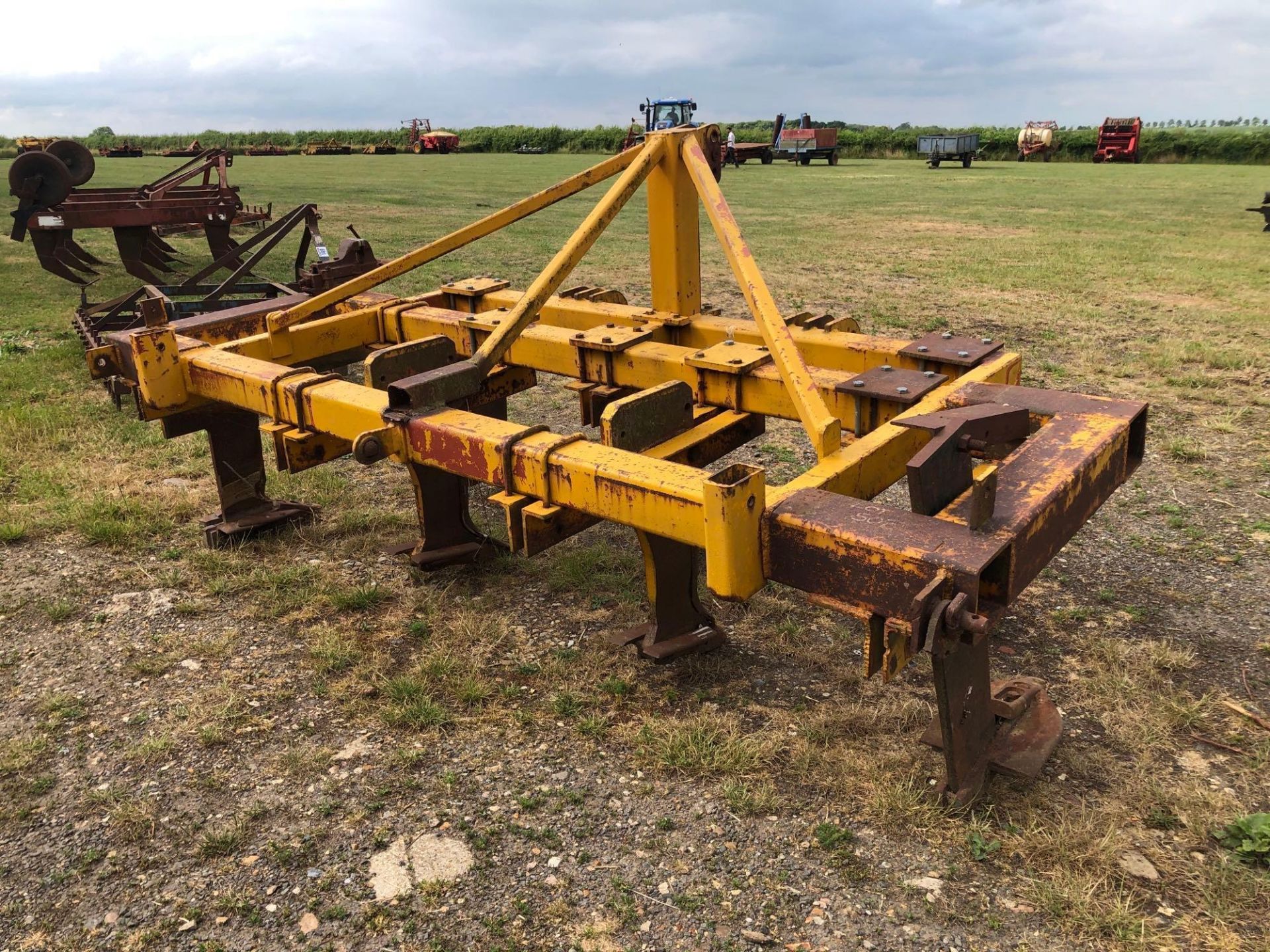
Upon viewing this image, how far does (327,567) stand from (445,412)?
57.9 inches

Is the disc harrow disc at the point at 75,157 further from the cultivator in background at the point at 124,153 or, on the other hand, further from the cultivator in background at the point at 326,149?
the cultivator in background at the point at 326,149

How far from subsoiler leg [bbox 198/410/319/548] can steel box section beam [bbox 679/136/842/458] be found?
2.33 meters

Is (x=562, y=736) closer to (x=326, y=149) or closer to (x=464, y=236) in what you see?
(x=464, y=236)

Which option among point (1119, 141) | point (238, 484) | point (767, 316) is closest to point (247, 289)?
point (238, 484)

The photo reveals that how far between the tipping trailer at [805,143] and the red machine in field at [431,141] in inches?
806

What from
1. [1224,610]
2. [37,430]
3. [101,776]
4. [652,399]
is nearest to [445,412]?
[652,399]

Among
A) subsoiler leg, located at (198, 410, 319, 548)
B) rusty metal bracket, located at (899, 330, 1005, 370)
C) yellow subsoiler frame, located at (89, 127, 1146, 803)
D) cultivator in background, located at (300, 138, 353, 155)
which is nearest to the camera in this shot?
yellow subsoiler frame, located at (89, 127, 1146, 803)

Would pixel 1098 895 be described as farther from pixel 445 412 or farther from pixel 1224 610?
pixel 445 412

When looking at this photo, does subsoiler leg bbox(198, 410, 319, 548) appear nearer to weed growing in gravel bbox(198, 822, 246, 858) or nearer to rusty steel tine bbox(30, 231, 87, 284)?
weed growing in gravel bbox(198, 822, 246, 858)

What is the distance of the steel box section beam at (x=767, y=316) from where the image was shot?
241cm

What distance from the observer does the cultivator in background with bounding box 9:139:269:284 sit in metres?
9.10

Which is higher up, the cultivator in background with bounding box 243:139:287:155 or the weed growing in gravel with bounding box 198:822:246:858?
the cultivator in background with bounding box 243:139:287:155

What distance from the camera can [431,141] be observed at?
4856 centimetres

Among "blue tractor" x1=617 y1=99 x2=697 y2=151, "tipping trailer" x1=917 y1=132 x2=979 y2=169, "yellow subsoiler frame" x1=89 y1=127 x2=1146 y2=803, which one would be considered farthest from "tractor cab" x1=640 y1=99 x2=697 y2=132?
"yellow subsoiler frame" x1=89 y1=127 x2=1146 y2=803
